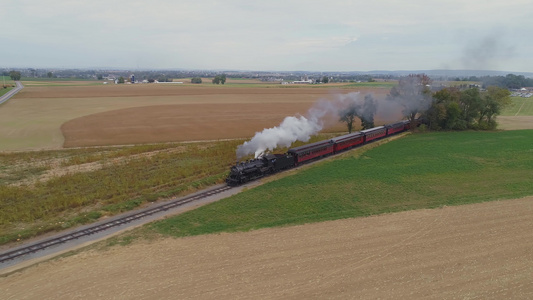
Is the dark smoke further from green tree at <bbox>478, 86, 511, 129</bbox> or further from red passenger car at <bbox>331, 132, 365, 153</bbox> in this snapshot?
green tree at <bbox>478, 86, 511, 129</bbox>

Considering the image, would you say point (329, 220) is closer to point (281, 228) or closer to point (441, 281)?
point (281, 228)

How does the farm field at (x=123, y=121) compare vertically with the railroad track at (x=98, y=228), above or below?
above

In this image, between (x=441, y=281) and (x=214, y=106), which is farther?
(x=214, y=106)

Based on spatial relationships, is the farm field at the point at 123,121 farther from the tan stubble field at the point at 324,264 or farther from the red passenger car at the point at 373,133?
the tan stubble field at the point at 324,264

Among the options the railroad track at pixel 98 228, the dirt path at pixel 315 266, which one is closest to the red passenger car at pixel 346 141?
the railroad track at pixel 98 228

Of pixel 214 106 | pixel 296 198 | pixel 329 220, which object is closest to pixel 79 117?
pixel 214 106
